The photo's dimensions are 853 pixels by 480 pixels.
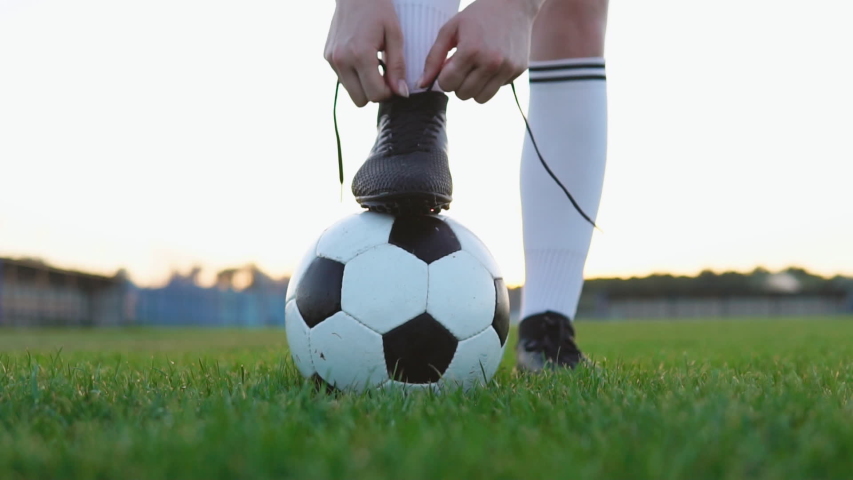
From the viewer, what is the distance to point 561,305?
8.16 ft

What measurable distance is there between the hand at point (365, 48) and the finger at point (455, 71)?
0.14 metres

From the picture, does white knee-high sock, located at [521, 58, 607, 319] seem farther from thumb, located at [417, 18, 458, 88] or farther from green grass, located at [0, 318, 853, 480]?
thumb, located at [417, 18, 458, 88]

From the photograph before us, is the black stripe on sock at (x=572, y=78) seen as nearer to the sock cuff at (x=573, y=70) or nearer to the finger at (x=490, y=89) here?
the sock cuff at (x=573, y=70)

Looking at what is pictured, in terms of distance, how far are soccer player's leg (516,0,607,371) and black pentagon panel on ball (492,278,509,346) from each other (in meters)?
0.47

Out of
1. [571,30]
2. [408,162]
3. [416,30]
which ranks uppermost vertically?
[571,30]

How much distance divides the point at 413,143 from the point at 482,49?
0.39 meters

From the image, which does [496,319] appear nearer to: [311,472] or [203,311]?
[311,472]

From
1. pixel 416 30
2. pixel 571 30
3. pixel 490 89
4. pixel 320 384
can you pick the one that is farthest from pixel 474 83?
pixel 571 30

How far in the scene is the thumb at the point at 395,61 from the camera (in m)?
1.76

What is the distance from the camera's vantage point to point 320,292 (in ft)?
6.14

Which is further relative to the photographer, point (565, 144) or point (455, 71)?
point (565, 144)

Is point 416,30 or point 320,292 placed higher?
point 416,30

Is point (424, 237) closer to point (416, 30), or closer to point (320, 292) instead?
point (320, 292)

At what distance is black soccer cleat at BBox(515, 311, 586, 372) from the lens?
2375mm
